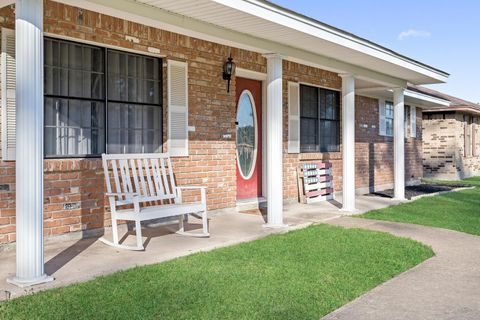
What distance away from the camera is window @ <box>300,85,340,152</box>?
1080 centimetres

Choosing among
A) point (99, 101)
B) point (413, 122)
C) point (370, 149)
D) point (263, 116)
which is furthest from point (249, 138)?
point (413, 122)

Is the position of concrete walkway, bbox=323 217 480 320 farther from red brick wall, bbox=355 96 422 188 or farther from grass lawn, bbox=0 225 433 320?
red brick wall, bbox=355 96 422 188

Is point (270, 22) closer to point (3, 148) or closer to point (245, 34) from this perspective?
point (245, 34)

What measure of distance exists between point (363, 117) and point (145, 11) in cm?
874

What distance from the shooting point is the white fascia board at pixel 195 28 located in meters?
5.23

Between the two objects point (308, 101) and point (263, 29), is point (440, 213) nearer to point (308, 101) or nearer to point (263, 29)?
point (308, 101)

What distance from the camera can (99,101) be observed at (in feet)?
21.5

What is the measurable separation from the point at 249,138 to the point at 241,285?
525 centimetres

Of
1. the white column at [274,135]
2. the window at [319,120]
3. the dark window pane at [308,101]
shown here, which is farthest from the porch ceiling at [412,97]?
the white column at [274,135]

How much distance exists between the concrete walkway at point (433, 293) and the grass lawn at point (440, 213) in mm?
1509

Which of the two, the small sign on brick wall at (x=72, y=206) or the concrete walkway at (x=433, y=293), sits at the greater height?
the small sign on brick wall at (x=72, y=206)

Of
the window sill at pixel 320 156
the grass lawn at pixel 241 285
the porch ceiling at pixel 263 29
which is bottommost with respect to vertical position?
the grass lawn at pixel 241 285

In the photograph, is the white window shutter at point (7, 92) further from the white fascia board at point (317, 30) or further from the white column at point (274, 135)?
the white column at point (274, 135)

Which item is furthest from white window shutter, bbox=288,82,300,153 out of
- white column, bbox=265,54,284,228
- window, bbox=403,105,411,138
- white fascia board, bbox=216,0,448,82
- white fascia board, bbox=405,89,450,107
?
window, bbox=403,105,411,138
